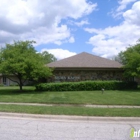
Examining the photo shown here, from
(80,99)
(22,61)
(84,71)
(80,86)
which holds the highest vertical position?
(22,61)

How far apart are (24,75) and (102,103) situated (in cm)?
1024

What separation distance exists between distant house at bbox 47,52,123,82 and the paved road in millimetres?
18013

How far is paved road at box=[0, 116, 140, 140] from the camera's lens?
21.3 feet

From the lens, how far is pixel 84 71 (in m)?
27.9

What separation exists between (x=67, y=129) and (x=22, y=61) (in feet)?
47.9

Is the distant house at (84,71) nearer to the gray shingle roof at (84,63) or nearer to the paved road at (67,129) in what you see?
the gray shingle roof at (84,63)

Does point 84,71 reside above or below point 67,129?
above

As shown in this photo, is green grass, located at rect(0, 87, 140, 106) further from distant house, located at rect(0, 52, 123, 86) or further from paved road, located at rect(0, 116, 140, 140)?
distant house, located at rect(0, 52, 123, 86)

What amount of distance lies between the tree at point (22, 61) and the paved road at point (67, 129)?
11781 millimetres

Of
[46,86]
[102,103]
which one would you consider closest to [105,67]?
[46,86]

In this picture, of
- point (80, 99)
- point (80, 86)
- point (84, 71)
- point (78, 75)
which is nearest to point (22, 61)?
point (80, 86)

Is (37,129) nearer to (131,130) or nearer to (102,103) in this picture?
(131,130)

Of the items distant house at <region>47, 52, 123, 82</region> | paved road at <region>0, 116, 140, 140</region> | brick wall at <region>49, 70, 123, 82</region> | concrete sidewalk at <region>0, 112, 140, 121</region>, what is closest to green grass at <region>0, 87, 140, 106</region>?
concrete sidewalk at <region>0, 112, 140, 121</region>

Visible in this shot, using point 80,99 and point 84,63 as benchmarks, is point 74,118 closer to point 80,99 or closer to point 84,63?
point 80,99
